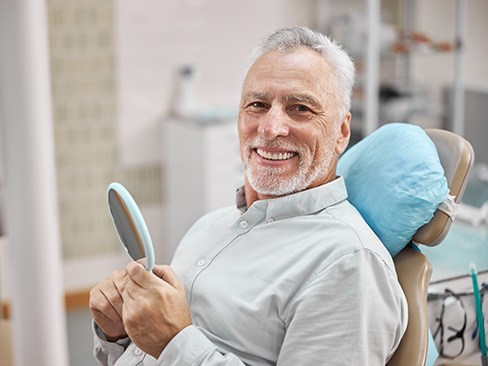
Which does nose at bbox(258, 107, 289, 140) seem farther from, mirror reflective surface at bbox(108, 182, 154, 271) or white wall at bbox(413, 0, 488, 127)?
white wall at bbox(413, 0, 488, 127)

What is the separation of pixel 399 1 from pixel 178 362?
3820mm

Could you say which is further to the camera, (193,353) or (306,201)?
(306,201)

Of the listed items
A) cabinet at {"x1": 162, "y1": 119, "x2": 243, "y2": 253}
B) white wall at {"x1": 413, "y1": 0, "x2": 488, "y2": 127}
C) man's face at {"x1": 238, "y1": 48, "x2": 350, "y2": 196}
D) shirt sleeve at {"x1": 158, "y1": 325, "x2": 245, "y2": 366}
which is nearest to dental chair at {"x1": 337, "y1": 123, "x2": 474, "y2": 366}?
man's face at {"x1": 238, "y1": 48, "x2": 350, "y2": 196}

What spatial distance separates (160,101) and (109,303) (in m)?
2.74

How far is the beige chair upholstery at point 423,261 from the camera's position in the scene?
1.58 metres

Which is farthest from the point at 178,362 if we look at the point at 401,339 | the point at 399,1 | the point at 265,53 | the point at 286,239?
the point at 399,1

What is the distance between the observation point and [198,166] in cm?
412

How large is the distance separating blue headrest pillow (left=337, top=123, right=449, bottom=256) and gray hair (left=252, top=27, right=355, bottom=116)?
13 cm

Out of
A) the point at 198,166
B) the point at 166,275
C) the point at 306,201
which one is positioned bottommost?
the point at 198,166

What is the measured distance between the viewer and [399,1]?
4891 mm

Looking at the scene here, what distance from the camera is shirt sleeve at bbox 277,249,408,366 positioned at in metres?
1.45

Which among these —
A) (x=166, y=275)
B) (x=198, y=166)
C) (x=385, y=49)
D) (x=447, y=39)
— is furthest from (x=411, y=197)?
(x=447, y=39)

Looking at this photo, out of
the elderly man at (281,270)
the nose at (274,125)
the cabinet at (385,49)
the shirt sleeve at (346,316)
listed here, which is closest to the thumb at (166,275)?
the elderly man at (281,270)

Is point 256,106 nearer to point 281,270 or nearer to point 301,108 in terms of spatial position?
point 301,108
